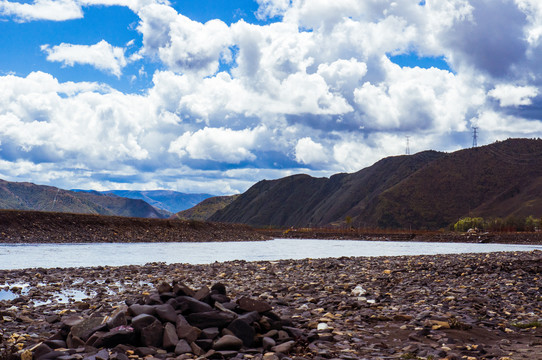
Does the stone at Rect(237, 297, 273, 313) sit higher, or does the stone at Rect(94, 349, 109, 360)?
the stone at Rect(237, 297, 273, 313)

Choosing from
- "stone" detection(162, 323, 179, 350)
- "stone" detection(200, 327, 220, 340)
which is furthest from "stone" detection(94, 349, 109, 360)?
"stone" detection(200, 327, 220, 340)

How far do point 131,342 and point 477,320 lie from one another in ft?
27.3

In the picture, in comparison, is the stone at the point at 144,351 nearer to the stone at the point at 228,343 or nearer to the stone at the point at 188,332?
the stone at the point at 188,332

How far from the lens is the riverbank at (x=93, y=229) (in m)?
52.6

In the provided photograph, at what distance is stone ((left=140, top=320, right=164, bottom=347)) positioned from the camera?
30.2ft

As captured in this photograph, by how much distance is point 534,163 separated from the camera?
182 metres

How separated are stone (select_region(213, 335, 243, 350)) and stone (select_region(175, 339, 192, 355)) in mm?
497

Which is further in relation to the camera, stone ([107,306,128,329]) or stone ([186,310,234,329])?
stone ([186,310,234,329])

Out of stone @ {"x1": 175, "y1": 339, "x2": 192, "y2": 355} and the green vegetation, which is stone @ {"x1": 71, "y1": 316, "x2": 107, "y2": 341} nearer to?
stone @ {"x1": 175, "y1": 339, "x2": 192, "y2": 355}

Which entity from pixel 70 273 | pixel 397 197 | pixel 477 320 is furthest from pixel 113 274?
pixel 397 197

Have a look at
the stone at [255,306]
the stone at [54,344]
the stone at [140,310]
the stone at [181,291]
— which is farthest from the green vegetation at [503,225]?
the stone at [54,344]

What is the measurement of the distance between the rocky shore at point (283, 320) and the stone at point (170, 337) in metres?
0.02

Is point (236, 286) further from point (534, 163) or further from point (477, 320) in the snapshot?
point (534, 163)

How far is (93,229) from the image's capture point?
2363 inches
